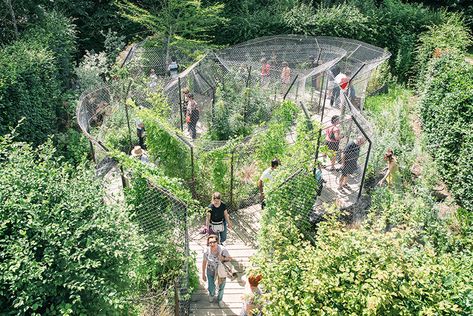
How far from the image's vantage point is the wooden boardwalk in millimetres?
7590

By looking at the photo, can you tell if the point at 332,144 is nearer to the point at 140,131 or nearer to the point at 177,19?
the point at 140,131

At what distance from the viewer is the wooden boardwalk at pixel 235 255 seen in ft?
24.9

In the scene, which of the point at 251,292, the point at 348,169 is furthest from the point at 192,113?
the point at 251,292

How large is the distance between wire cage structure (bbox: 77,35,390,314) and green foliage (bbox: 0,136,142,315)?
171 centimetres

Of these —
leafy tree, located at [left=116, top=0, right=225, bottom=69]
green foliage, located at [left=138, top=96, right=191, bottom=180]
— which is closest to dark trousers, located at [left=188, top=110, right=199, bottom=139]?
green foliage, located at [left=138, top=96, right=191, bottom=180]

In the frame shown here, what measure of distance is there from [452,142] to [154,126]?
7199 mm

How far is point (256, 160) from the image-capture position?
9.88 meters

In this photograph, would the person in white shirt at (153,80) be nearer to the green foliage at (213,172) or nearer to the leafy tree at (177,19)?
the leafy tree at (177,19)

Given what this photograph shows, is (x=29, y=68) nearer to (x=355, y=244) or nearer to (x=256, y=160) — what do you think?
(x=256, y=160)

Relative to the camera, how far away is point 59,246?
5023 mm

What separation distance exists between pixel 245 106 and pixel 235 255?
4.88m

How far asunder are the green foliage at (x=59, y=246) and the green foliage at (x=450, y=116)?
8126mm

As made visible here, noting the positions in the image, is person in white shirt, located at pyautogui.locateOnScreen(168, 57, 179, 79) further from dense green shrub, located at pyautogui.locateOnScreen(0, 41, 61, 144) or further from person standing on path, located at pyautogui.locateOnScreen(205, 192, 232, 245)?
person standing on path, located at pyautogui.locateOnScreen(205, 192, 232, 245)

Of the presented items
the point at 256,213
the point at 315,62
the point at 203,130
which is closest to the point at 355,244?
the point at 256,213
